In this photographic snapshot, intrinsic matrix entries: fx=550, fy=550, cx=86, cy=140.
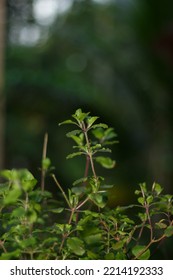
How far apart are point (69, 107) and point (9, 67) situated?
60.2 inches

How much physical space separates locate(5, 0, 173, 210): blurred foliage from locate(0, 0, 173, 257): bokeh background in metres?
0.02

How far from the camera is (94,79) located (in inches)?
506

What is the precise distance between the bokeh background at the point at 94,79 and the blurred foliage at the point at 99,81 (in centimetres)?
2

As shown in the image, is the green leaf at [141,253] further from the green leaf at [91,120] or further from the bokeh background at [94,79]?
the bokeh background at [94,79]

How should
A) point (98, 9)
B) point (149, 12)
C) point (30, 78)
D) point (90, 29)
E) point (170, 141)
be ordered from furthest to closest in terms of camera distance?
point (98, 9), point (90, 29), point (170, 141), point (30, 78), point (149, 12)

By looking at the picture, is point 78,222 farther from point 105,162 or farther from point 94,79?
point 94,79

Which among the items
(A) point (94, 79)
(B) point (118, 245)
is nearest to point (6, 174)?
(B) point (118, 245)

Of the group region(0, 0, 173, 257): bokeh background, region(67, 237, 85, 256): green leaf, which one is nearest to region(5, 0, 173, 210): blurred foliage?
region(0, 0, 173, 257): bokeh background

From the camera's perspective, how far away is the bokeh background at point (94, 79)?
8.62 m

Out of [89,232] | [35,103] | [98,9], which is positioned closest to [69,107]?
[35,103]

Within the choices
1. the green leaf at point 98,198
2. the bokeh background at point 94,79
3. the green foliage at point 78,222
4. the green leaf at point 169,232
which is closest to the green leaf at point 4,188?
the green foliage at point 78,222

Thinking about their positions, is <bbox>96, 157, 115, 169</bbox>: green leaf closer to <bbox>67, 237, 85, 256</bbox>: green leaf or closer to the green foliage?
the green foliage

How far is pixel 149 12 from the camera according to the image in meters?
8.09
